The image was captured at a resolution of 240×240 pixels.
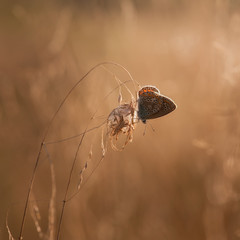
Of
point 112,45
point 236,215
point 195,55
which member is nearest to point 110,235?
point 236,215

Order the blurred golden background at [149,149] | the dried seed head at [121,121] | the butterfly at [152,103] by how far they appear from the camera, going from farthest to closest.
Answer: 1. the blurred golden background at [149,149]
2. the butterfly at [152,103]
3. the dried seed head at [121,121]

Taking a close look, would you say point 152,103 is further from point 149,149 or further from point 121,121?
point 149,149

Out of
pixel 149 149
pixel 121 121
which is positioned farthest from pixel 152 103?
pixel 149 149

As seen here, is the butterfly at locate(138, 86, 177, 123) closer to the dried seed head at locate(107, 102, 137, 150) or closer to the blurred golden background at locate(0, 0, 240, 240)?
the dried seed head at locate(107, 102, 137, 150)

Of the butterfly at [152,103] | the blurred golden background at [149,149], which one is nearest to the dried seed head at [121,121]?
the butterfly at [152,103]

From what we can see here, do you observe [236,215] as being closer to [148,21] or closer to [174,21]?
[174,21]

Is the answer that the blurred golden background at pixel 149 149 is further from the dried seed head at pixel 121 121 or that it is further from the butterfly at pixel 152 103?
the dried seed head at pixel 121 121
